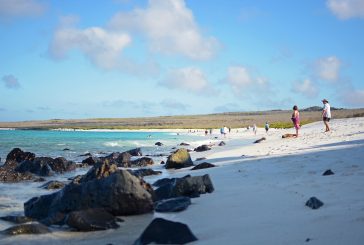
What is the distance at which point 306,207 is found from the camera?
22.8 feet

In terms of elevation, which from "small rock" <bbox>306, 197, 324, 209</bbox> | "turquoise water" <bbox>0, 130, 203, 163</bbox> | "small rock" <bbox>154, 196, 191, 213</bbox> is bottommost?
"turquoise water" <bbox>0, 130, 203, 163</bbox>

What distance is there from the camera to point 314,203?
687 centimetres

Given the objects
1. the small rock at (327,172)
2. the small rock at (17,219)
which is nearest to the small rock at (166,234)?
the small rock at (17,219)

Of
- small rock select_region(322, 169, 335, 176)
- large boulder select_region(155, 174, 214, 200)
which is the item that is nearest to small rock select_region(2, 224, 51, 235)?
large boulder select_region(155, 174, 214, 200)

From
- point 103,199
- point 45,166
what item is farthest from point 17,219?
point 45,166

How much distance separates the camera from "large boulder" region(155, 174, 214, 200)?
1022cm

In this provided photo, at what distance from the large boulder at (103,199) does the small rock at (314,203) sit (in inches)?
137

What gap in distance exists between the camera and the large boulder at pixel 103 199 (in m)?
8.82

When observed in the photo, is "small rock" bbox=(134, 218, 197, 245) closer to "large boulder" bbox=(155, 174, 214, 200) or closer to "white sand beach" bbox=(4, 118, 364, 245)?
"white sand beach" bbox=(4, 118, 364, 245)

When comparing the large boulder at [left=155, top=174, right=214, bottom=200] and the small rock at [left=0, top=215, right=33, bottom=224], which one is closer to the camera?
the small rock at [left=0, top=215, right=33, bottom=224]

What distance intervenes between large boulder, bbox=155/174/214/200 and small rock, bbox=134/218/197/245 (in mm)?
3921

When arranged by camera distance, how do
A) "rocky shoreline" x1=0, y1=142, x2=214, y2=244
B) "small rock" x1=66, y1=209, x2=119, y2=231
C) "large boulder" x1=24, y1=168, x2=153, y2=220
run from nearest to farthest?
"rocky shoreline" x1=0, y1=142, x2=214, y2=244 < "small rock" x1=66, y1=209, x2=119, y2=231 < "large boulder" x1=24, y1=168, x2=153, y2=220

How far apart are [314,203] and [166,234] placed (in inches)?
102

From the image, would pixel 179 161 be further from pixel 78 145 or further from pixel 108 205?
pixel 78 145
